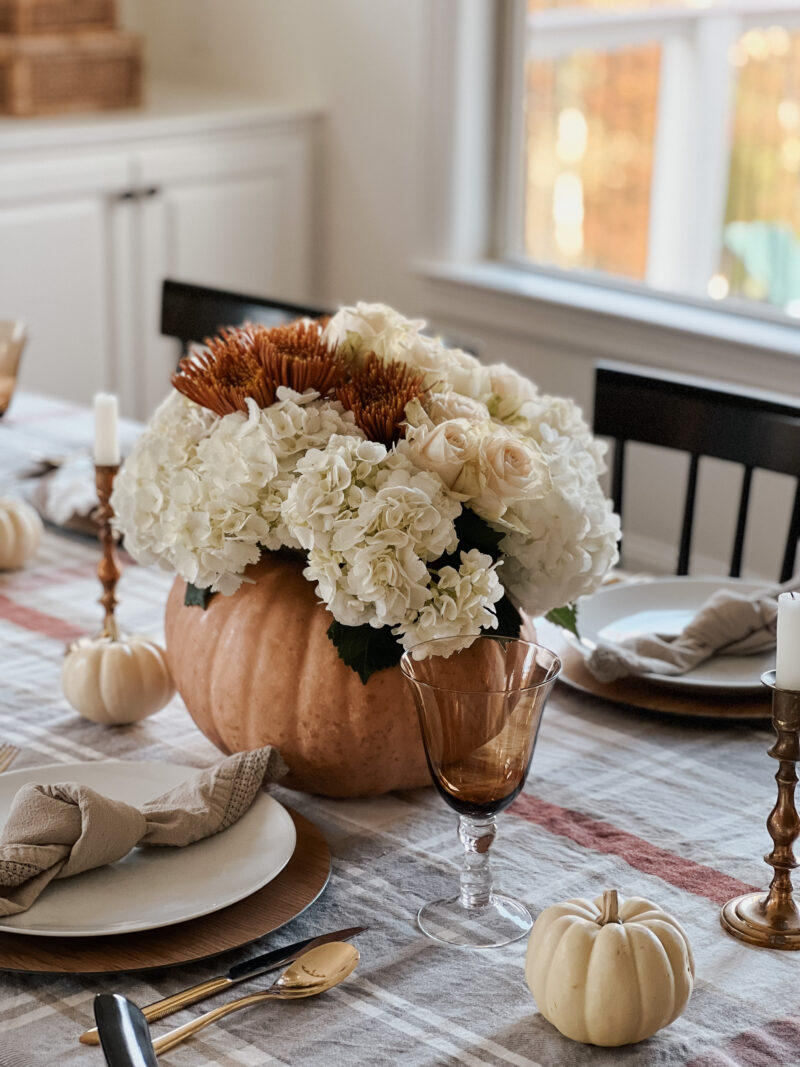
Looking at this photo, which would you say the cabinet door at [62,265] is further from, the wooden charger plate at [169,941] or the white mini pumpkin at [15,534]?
the wooden charger plate at [169,941]

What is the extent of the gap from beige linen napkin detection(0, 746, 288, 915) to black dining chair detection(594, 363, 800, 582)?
79cm

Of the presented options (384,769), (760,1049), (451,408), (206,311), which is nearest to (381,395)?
(451,408)

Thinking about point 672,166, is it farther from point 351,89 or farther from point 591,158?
point 351,89

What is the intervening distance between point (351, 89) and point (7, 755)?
2.68 m

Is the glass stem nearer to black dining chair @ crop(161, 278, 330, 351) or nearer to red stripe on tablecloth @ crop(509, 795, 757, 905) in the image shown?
red stripe on tablecloth @ crop(509, 795, 757, 905)

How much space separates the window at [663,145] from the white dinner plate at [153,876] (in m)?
2.26

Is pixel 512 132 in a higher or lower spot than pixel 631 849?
higher

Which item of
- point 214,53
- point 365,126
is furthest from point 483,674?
point 214,53

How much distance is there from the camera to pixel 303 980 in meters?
0.79

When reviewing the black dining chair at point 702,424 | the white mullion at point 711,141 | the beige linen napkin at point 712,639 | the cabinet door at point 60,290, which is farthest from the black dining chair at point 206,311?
the white mullion at point 711,141

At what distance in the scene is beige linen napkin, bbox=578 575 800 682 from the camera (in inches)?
46.8

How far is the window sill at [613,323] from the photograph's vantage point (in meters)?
2.64

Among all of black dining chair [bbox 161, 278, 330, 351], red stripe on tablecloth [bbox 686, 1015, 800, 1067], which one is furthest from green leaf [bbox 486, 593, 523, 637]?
black dining chair [bbox 161, 278, 330, 351]

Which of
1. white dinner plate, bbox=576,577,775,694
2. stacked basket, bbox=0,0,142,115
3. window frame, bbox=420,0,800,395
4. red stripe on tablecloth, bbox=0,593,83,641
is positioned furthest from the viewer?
stacked basket, bbox=0,0,142,115
